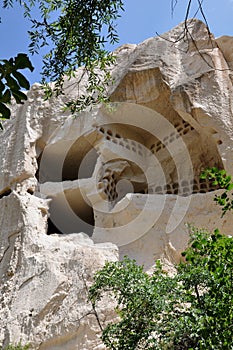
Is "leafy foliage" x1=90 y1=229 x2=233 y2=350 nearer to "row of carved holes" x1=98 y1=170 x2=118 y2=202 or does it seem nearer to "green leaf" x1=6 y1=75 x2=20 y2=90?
"green leaf" x1=6 y1=75 x2=20 y2=90

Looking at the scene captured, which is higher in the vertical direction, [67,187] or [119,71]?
[119,71]

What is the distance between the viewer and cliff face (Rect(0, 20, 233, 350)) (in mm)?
6129

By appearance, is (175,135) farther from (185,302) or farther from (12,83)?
(12,83)

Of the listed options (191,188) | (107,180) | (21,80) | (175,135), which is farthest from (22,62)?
(175,135)

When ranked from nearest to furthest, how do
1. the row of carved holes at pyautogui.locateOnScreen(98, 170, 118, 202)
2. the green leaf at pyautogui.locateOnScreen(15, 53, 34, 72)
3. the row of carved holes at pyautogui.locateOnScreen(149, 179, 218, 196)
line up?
the green leaf at pyautogui.locateOnScreen(15, 53, 34, 72)
the row of carved holes at pyautogui.locateOnScreen(149, 179, 218, 196)
the row of carved holes at pyautogui.locateOnScreen(98, 170, 118, 202)

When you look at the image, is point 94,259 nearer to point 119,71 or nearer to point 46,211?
point 46,211

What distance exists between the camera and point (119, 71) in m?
8.37

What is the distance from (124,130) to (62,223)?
1967 millimetres

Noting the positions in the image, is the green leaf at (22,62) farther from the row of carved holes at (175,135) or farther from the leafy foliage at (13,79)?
the row of carved holes at (175,135)

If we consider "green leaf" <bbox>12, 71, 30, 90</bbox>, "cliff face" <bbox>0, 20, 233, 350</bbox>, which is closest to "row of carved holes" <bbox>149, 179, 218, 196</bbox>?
"cliff face" <bbox>0, 20, 233, 350</bbox>

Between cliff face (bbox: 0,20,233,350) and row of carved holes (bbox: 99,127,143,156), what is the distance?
2cm

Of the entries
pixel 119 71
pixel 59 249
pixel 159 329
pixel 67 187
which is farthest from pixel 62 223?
pixel 159 329

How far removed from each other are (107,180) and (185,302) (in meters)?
4.27

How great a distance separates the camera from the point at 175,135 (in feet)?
26.6
